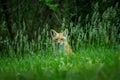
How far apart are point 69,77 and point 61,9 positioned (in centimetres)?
1401

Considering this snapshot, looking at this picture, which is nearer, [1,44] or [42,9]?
[1,44]

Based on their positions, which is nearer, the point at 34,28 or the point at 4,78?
the point at 4,78

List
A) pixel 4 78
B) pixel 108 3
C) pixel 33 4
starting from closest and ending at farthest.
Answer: pixel 4 78, pixel 108 3, pixel 33 4

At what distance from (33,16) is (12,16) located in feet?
2.96

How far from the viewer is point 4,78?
2492 millimetres

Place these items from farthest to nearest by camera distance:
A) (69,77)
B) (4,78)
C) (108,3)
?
(108,3) < (4,78) < (69,77)

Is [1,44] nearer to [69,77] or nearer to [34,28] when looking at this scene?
[34,28]

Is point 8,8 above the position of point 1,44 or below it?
above

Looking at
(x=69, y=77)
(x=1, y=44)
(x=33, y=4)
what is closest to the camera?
(x=69, y=77)

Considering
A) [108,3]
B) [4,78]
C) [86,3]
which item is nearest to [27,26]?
[86,3]

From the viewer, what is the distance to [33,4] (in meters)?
15.5

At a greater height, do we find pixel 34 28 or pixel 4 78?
pixel 4 78

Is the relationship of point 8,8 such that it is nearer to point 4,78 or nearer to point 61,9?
point 61,9

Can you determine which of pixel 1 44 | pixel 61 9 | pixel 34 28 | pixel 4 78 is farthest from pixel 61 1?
pixel 4 78
